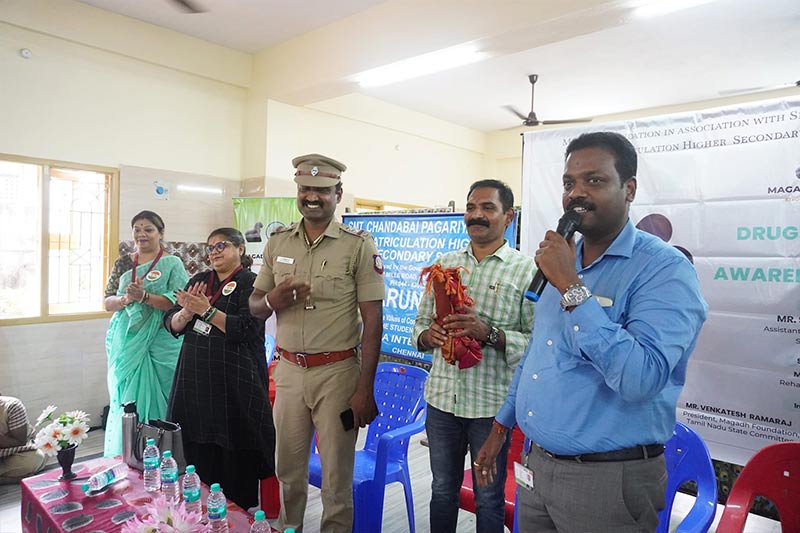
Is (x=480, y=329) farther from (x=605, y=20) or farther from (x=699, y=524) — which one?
(x=605, y=20)

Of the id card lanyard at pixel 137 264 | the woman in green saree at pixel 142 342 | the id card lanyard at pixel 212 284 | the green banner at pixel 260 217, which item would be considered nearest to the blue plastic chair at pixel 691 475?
the id card lanyard at pixel 212 284

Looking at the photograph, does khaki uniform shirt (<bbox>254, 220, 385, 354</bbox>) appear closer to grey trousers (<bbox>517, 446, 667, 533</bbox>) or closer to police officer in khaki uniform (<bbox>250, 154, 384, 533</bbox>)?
police officer in khaki uniform (<bbox>250, 154, 384, 533</bbox>)

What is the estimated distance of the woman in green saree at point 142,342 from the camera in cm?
299

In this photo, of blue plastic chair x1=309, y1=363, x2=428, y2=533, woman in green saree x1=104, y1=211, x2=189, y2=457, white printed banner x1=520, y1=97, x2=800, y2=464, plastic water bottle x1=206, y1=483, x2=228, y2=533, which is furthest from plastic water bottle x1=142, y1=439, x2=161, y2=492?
white printed banner x1=520, y1=97, x2=800, y2=464

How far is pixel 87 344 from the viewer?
431 cm

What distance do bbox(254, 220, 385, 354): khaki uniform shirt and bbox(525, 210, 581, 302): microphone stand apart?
0.98 m

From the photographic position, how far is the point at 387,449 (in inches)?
88.1

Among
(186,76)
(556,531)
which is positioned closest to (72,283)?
(186,76)

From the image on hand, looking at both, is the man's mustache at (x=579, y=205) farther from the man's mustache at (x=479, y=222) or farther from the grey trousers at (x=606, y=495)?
the man's mustache at (x=479, y=222)

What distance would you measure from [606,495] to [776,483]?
1.07 metres

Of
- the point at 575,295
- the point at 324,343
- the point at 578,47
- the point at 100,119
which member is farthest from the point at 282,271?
the point at 578,47

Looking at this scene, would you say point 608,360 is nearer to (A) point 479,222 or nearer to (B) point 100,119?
(A) point 479,222

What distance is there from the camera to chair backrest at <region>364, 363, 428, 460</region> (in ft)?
8.66

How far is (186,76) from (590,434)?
16.5 ft
